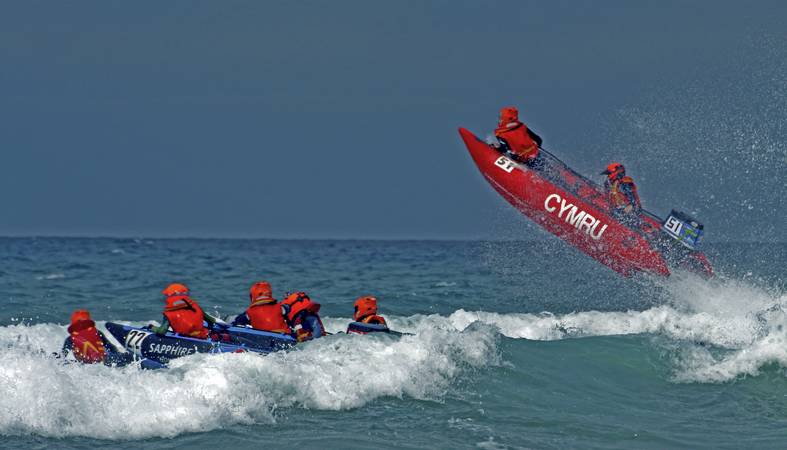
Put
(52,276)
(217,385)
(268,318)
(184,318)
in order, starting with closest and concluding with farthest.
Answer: (217,385) < (184,318) < (268,318) < (52,276)

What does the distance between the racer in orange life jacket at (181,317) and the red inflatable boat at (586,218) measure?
23.3ft

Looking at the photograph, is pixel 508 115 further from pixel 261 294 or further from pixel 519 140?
pixel 261 294

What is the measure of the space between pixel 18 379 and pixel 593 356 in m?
7.91

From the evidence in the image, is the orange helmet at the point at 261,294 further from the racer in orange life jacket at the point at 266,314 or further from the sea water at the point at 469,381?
the sea water at the point at 469,381

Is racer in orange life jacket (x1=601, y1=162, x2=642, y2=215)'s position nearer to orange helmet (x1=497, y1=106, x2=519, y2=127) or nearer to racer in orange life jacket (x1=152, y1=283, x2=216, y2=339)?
orange helmet (x1=497, y1=106, x2=519, y2=127)

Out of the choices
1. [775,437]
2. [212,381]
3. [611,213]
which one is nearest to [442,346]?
[212,381]

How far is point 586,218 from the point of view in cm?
1773

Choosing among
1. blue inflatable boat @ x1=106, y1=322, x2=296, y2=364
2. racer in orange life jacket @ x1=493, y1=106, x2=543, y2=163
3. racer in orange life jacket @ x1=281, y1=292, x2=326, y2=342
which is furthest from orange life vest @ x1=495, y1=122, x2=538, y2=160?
blue inflatable boat @ x1=106, y1=322, x2=296, y2=364

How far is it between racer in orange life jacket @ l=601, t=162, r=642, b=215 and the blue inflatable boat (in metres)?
7.42

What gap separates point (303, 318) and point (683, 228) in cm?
779

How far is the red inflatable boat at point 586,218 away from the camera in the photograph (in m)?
17.7

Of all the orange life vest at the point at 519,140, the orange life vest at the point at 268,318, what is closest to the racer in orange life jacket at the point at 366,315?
the orange life vest at the point at 268,318

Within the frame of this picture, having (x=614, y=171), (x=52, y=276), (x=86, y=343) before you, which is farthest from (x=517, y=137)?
(x=52, y=276)

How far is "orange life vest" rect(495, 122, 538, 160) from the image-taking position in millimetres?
17703
